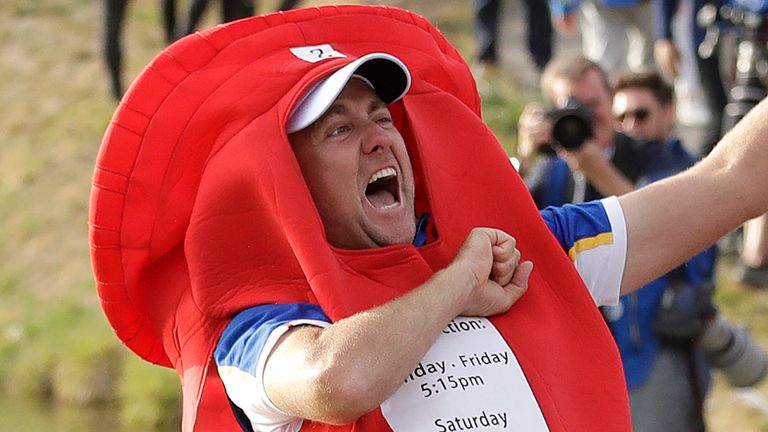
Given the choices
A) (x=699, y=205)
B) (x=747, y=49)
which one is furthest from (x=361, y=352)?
(x=747, y=49)

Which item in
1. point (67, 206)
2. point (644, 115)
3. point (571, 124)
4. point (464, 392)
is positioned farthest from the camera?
point (67, 206)

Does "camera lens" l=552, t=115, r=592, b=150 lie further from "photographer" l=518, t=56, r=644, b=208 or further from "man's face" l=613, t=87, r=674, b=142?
"man's face" l=613, t=87, r=674, b=142

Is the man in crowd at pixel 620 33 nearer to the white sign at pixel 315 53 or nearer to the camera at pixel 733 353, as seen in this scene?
the camera at pixel 733 353

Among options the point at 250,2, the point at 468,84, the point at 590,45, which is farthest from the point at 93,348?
the point at 468,84

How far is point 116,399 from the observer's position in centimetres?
675

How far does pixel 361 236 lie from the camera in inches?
89.0

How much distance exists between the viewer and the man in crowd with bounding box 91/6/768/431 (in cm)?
210

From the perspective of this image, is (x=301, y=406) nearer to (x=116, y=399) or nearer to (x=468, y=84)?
(x=468, y=84)

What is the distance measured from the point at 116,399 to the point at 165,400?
38 centimetres

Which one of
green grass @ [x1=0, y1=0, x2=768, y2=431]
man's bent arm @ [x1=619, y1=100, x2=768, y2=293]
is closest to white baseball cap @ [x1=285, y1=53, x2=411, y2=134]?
man's bent arm @ [x1=619, y1=100, x2=768, y2=293]

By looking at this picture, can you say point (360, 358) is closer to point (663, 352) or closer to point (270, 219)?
point (270, 219)

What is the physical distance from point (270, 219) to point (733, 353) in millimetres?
2100

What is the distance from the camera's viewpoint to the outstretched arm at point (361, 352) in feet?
6.37

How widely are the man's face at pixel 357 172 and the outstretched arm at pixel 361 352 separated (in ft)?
0.60
